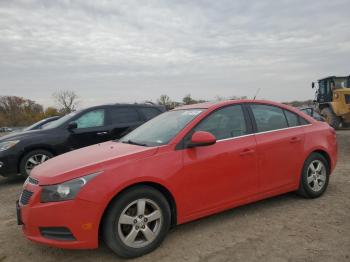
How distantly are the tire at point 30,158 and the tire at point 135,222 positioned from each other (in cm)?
450

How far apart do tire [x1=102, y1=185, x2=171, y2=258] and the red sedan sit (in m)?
0.01

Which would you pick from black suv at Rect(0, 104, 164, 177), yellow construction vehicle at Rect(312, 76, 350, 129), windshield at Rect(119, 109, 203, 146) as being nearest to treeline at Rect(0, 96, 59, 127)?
yellow construction vehicle at Rect(312, 76, 350, 129)

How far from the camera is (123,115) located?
8.38 meters

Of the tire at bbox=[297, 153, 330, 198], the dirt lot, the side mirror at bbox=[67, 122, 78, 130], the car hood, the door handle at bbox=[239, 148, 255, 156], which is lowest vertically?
the dirt lot

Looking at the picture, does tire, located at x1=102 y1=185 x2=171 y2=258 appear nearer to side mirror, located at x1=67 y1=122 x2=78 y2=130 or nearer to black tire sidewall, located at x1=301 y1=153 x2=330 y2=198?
black tire sidewall, located at x1=301 y1=153 x2=330 y2=198

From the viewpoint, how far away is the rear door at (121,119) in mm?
8117

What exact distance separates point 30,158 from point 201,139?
482cm

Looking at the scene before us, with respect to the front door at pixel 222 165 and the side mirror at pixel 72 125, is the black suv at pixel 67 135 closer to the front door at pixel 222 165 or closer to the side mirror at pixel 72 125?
the side mirror at pixel 72 125

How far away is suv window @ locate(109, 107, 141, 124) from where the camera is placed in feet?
27.1

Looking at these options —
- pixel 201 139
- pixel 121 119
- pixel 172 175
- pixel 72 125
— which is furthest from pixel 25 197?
pixel 121 119

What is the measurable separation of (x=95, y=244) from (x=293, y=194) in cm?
322

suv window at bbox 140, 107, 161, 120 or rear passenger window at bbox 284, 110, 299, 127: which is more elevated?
suv window at bbox 140, 107, 161, 120

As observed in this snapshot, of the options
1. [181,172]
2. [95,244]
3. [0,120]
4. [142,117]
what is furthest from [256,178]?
[0,120]

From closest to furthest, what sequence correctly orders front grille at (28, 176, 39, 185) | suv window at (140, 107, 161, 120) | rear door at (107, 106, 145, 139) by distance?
front grille at (28, 176, 39, 185), rear door at (107, 106, 145, 139), suv window at (140, 107, 161, 120)
